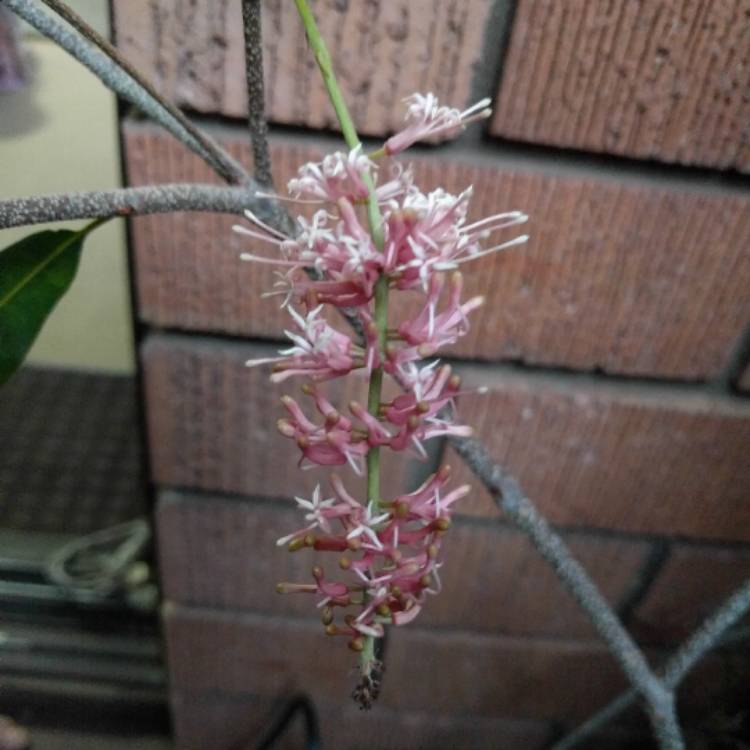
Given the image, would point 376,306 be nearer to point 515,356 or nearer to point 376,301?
point 376,301

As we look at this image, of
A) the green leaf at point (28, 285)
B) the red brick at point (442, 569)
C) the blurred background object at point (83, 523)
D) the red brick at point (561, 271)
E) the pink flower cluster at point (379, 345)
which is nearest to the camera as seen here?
the pink flower cluster at point (379, 345)

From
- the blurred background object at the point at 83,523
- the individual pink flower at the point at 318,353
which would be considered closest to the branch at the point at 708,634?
the individual pink flower at the point at 318,353

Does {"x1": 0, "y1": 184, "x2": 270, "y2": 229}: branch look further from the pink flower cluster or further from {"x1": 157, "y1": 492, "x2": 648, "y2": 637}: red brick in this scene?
{"x1": 157, "y1": 492, "x2": 648, "y2": 637}: red brick

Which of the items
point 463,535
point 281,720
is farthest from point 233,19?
point 281,720

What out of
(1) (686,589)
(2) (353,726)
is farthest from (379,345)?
(2) (353,726)

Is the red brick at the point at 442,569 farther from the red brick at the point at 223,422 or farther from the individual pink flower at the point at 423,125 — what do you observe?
the individual pink flower at the point at 423,125

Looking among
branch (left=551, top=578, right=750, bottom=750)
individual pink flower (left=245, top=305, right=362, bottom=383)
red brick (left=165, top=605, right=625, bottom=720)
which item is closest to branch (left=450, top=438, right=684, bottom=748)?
branch (left=551, top=578, right=750, bottom=750)
